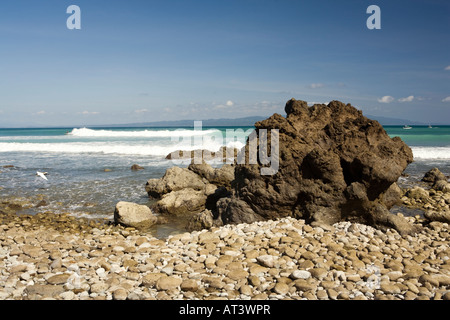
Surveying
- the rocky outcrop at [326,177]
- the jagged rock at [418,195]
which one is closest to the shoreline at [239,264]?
the rocky outcrop at [326,177]

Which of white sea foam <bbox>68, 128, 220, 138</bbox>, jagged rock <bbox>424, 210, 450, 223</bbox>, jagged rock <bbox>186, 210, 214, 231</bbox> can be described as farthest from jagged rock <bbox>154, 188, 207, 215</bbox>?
white sea foam <bbox>68, 128, 220, 138</bbox>

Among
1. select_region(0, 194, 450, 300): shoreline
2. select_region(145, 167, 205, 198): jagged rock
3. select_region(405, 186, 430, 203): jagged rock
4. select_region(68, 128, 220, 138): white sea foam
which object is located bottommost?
select_region(0, 194, 450, 300): shoreline

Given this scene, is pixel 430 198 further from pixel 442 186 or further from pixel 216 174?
pixel 216 174

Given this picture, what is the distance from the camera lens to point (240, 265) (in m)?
5.60

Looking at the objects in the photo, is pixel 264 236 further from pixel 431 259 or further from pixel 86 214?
pixel 86 214

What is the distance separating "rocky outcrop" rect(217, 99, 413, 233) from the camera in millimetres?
7430

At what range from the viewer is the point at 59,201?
38.7ft

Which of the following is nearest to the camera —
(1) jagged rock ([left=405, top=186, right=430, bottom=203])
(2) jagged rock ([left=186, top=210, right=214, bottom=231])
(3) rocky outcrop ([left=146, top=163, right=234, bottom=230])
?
(2) jagged rock ([left=186, top=210, right=214, bottom=231])

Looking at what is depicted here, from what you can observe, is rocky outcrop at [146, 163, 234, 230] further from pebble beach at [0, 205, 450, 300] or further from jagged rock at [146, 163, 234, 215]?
pebble beach at [0, 205, 450, 300]

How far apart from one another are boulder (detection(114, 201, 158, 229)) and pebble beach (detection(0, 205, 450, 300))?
94cm

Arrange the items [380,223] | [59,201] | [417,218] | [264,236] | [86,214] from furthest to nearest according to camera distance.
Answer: [59,201] < [86,214] < [417,218] < [380,223] < [264,236]

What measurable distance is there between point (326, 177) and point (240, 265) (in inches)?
127
